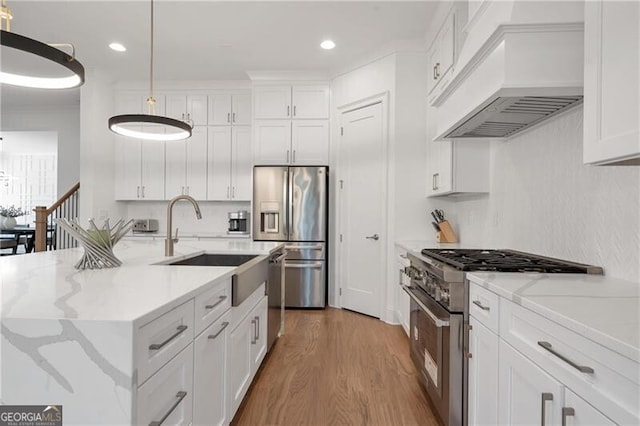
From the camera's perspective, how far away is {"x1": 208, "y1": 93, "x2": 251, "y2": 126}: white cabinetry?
495 cm

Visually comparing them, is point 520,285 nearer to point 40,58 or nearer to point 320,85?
point 40,58

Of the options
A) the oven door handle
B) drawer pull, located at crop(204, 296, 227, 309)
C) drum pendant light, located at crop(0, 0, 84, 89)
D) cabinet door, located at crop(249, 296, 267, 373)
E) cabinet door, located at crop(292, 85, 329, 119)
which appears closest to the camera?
drum pendant light, located at crop(0, 0, 84, 89)

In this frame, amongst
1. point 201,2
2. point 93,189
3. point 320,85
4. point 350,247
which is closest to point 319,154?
point 320,85

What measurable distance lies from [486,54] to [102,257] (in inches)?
79.6

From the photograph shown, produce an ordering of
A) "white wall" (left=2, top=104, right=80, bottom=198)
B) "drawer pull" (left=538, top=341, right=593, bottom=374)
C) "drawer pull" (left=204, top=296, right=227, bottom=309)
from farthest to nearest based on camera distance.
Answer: "white wall" (left=2, top=104, right=80, bottom=198) → "drawer pull" (left=204, top=296, right=227, bottom=309) → "drawer pull" (left=538, top=341, right=593, bottom=374)

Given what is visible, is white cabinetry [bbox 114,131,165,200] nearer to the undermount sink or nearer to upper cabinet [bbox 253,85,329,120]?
upper cabinet [bbox 253,85,329,120]

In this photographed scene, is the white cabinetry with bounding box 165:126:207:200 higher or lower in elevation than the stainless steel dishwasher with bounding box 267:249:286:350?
higher

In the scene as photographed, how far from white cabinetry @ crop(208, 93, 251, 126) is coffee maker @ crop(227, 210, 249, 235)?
1264 millimetres

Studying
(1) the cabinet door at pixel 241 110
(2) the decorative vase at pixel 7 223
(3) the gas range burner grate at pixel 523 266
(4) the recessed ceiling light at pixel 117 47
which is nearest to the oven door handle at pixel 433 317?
(3) the gas range burner grate at pixel 523 266

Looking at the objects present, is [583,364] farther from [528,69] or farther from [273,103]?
[273,103]

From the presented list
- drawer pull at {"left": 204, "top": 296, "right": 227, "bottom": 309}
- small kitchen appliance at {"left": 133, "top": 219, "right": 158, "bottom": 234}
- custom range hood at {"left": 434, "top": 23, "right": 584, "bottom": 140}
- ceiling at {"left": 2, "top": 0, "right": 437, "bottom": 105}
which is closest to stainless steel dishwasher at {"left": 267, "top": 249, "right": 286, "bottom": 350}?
drawer pull at {"left": 204, "top": 296, "right": 227, "bottom": 309}

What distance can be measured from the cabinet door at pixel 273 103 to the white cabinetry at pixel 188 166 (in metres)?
0.92

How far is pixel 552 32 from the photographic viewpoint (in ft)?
4.88

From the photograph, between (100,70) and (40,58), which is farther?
(100,70)
